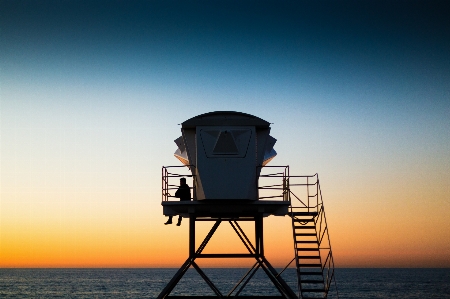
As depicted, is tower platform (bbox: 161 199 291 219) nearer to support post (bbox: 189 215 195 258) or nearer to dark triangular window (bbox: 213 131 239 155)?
support post (bbox: 189 215 195 258)

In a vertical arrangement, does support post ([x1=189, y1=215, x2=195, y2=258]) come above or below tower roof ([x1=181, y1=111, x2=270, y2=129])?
below

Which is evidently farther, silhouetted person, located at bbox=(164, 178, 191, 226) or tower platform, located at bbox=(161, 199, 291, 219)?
silhouetted person, located at bbox=(164, 178, 191, 226)

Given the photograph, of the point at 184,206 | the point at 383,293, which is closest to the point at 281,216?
the point at 184,206

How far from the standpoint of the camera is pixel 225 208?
24891 mm

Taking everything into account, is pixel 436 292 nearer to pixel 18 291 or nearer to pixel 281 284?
pixel 18 291

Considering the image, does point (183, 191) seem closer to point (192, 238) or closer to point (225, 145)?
point (192, 238)

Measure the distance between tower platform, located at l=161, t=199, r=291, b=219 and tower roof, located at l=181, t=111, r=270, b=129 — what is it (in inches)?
116

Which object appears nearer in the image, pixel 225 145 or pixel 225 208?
pixel 225 145

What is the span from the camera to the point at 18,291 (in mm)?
113500

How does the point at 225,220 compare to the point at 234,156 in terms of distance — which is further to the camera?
the point at 225,220

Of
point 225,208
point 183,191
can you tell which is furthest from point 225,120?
point 225,208

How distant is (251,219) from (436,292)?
91.2 metres

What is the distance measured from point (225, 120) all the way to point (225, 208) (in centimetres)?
337

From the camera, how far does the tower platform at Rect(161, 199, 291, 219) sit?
81.1 feet
